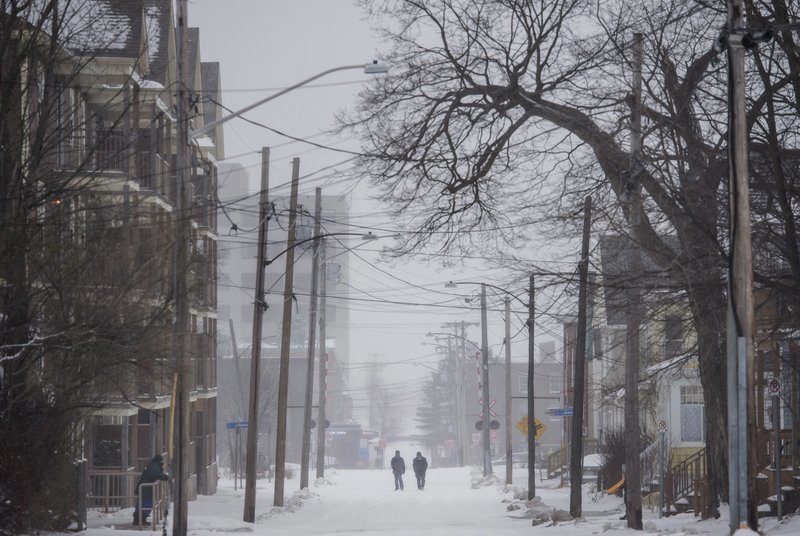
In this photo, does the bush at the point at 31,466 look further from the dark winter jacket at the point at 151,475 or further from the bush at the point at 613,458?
the bush at the point at 613,458

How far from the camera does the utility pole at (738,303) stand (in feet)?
49.7

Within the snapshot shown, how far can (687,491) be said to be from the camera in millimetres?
32969

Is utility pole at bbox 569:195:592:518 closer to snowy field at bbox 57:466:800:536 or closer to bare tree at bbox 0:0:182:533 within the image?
snowy field at bbox 57:466:800:536

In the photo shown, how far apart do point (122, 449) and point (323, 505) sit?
7.85m

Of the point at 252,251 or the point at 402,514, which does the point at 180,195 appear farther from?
the point at 252,251

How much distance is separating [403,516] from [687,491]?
25.1 feet

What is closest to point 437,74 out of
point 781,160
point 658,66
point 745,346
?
point 658,66

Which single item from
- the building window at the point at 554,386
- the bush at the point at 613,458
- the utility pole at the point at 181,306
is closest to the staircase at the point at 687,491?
the bush at the point at 613,458

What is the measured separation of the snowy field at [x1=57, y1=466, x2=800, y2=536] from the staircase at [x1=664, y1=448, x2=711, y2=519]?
48 centimetres

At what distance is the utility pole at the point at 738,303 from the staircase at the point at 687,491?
1181cm

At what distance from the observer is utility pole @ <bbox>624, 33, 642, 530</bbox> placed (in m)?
22.0

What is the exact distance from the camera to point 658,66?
2220cm

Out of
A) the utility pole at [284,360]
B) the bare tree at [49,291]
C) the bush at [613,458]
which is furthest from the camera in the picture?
the bush at [613,458]

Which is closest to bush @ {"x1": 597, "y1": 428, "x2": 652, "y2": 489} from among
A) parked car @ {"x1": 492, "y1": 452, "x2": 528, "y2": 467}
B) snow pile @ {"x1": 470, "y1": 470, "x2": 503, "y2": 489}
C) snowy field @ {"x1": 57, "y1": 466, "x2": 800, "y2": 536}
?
snowy field @ {"x1": 57, "y1": 466, "x2": 800, "y2": 536}
